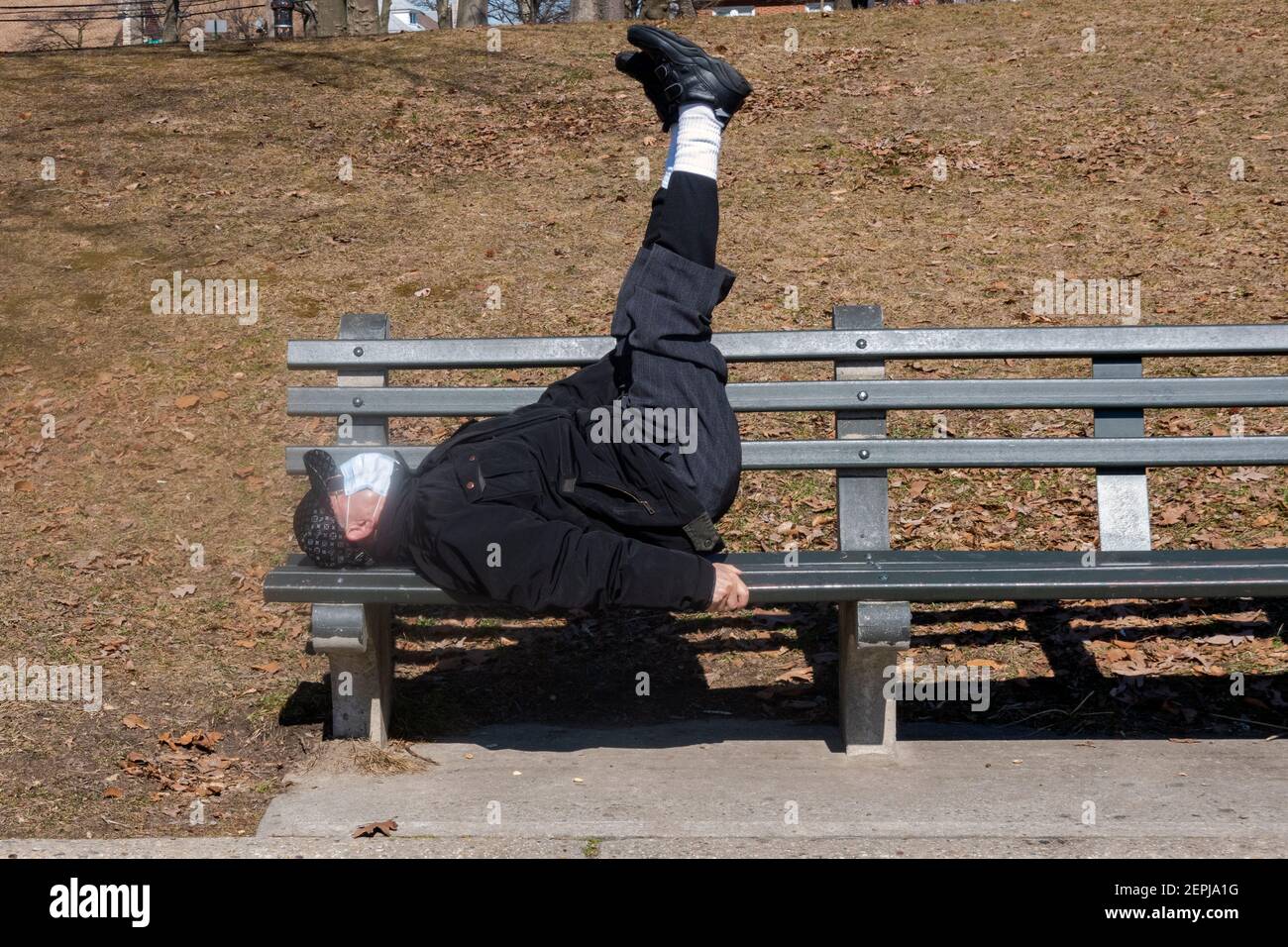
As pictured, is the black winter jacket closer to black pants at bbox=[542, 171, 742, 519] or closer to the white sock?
black pants at bbox=[542, 171, 742, 519]

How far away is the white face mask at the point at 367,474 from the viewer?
396cm

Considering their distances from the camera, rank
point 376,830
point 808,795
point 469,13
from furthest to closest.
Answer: point 469,13 < point 808,795 < point 376,830

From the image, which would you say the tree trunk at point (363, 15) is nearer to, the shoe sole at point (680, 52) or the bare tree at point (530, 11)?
the shoe sole at point (680, 52)

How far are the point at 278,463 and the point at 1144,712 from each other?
383cm

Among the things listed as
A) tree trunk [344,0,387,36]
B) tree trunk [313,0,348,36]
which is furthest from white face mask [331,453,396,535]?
tree trunk [313,0,348,36]

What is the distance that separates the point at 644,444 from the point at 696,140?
2.97 feet

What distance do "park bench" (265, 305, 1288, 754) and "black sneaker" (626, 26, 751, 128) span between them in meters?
0.82

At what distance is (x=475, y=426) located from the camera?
4.07m

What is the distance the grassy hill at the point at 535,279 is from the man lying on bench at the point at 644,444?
90cm

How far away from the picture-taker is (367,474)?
156 inches

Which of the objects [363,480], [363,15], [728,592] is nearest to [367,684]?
[363,480]

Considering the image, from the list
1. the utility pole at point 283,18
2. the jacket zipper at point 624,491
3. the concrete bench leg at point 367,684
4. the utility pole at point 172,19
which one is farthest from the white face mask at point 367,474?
the utility pole at point 172,19

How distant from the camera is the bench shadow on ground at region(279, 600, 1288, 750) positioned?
449cm

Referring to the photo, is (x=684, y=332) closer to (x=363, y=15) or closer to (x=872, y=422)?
(x=872, y=422)
